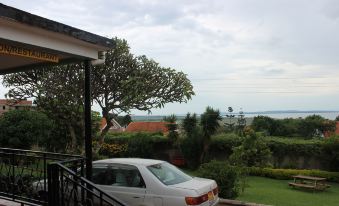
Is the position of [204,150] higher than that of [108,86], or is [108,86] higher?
[108,86]

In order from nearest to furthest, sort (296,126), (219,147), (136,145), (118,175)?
(118,175)
(219,147)
(136,145)
(296,126)

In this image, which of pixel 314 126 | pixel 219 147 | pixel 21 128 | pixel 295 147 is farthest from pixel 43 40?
pixel 314 126

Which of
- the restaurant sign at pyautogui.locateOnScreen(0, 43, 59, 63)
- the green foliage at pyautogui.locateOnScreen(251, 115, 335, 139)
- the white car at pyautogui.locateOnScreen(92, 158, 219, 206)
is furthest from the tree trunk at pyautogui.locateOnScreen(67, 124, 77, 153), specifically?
the green foliage at pyautogui.locateOnScreen(251, 115, 335, 139)

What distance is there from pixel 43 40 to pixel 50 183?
93.7 inches

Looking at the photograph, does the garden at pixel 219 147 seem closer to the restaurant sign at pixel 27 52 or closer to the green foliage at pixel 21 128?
the green foliage at pixel 21 128

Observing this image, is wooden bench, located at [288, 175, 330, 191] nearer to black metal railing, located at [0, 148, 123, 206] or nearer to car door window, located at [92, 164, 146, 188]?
car door window, located at [92, 164, 146, 188]

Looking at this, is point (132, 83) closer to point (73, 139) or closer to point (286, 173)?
point (73, 139)

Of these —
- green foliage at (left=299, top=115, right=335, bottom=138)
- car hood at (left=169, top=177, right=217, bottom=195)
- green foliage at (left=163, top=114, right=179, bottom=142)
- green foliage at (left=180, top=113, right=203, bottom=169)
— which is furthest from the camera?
green foliage at (left=299, top=115, right=335, bottom=138)

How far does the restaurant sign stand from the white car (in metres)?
2.62

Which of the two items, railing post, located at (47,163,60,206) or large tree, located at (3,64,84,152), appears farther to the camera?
large tree, located at (3,64,84,152)

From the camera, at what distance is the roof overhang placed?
659cm

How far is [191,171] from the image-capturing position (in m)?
31.8

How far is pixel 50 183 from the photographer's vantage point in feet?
21.7

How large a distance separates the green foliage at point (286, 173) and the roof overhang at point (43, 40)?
67.0 feet
